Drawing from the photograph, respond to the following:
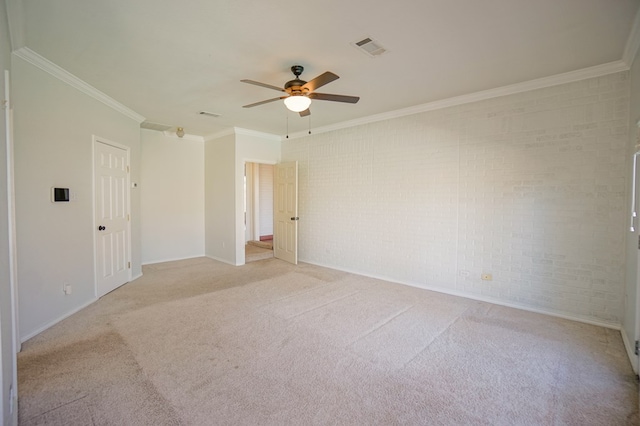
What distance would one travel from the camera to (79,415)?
1871 mm

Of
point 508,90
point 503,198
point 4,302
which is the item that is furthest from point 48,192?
point 508,90

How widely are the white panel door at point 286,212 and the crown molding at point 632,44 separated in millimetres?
4725

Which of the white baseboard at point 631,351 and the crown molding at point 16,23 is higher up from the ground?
the crown molding at point 16,23

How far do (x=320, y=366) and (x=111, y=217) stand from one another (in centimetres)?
379

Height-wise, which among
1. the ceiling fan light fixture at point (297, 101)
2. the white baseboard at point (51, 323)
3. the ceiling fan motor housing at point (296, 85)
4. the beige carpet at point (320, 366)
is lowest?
the beige carpet at point (320, 366)

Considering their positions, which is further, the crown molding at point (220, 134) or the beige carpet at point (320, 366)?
the crown molding at point (220, 134)

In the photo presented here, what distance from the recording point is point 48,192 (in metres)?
3.12

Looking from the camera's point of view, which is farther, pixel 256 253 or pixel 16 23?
pixel 256 253

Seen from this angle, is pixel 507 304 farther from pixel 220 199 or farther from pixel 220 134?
pixel 220 134

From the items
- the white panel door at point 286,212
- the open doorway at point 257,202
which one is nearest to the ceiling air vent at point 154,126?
the white panel door at point 286,212

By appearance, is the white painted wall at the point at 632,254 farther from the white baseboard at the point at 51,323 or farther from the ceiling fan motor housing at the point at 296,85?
the white baseboard at the point at 51,323

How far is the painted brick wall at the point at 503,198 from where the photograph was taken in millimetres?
3172

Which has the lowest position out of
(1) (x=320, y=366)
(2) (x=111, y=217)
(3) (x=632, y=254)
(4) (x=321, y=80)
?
(1) (x=320, y=366)

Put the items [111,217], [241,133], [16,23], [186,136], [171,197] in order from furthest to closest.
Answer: [186,136] → [171,197] → [241,133] → [111,217] → [16,23]
